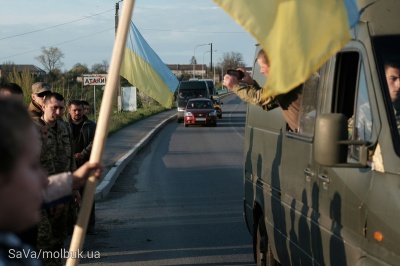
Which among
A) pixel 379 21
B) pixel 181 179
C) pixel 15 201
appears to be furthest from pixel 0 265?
pixel 181 179

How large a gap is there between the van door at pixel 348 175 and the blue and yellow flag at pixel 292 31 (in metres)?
0.75

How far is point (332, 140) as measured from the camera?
4035mm

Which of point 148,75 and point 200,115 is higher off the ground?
point 148,75

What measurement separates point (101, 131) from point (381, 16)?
2188 millimetres

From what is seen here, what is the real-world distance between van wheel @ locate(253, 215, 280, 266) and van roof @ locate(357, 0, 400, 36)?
9.89 feet

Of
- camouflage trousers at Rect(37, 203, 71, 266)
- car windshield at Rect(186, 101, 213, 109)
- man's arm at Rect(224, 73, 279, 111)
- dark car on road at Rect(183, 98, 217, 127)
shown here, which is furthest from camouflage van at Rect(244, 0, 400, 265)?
car windshield at Rect(186, 101, 213, 109)

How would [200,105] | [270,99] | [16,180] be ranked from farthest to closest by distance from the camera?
[200,105], [270,99], [16,180]

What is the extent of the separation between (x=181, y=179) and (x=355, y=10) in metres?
13.0

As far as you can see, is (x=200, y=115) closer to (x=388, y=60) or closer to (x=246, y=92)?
(x=246, y=92)

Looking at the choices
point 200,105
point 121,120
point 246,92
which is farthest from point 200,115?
point 246,92

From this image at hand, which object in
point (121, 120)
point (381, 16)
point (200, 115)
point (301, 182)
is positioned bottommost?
point (121, 120)

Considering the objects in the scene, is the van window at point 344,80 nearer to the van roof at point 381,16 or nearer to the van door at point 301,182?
the van door at point 301,182

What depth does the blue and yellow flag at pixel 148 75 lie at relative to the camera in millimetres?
6258

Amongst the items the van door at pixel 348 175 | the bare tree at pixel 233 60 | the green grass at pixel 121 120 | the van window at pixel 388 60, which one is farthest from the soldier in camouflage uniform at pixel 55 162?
the bare tree at pixel 233 60
